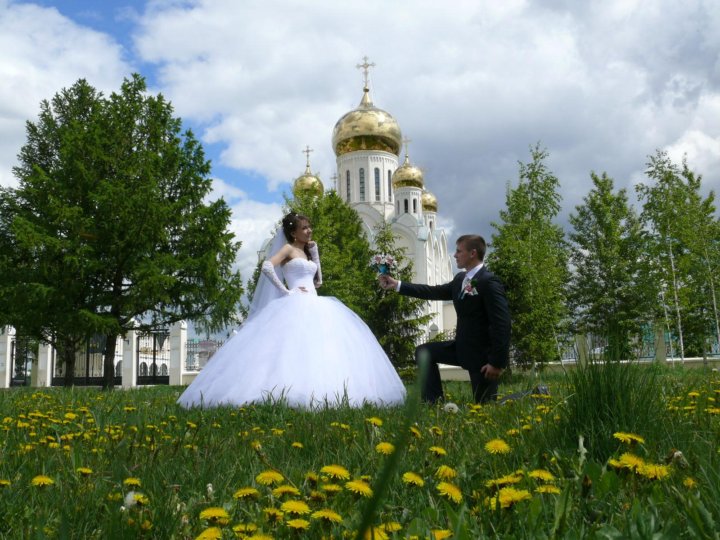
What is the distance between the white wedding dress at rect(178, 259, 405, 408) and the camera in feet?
18.8

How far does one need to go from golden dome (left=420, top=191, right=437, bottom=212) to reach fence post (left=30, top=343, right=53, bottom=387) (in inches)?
1751

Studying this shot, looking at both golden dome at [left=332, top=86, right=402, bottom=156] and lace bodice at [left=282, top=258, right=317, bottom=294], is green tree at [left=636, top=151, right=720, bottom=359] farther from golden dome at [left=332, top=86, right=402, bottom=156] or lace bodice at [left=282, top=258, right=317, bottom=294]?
golden dome at [left=332, top=86, right=402, bottom=156]

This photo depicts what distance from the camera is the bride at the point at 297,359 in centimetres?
575

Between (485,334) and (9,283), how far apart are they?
616 inches

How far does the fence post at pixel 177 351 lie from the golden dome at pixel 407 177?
1328 inches

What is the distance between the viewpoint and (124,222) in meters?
16.7

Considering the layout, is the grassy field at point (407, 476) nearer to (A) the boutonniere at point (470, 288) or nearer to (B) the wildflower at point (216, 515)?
(B) the wildflower at point (216, 515)

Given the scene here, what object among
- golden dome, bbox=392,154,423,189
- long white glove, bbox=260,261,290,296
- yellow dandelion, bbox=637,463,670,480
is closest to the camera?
yellow dandelion, bbox=637,463,670,480

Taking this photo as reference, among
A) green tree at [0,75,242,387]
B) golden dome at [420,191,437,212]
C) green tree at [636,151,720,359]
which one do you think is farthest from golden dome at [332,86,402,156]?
green tree at [0,75,242,387]

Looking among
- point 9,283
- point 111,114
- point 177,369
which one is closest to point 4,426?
point 9,283

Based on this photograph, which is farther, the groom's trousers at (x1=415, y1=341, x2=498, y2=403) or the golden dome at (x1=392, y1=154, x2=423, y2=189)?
the golden dome at (x1=392, y1=154, x2=423, y2=189)

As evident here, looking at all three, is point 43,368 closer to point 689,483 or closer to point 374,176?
point 689,483

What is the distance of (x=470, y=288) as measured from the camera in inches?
239

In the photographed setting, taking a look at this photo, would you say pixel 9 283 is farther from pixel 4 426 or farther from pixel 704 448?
pixel 704 448
